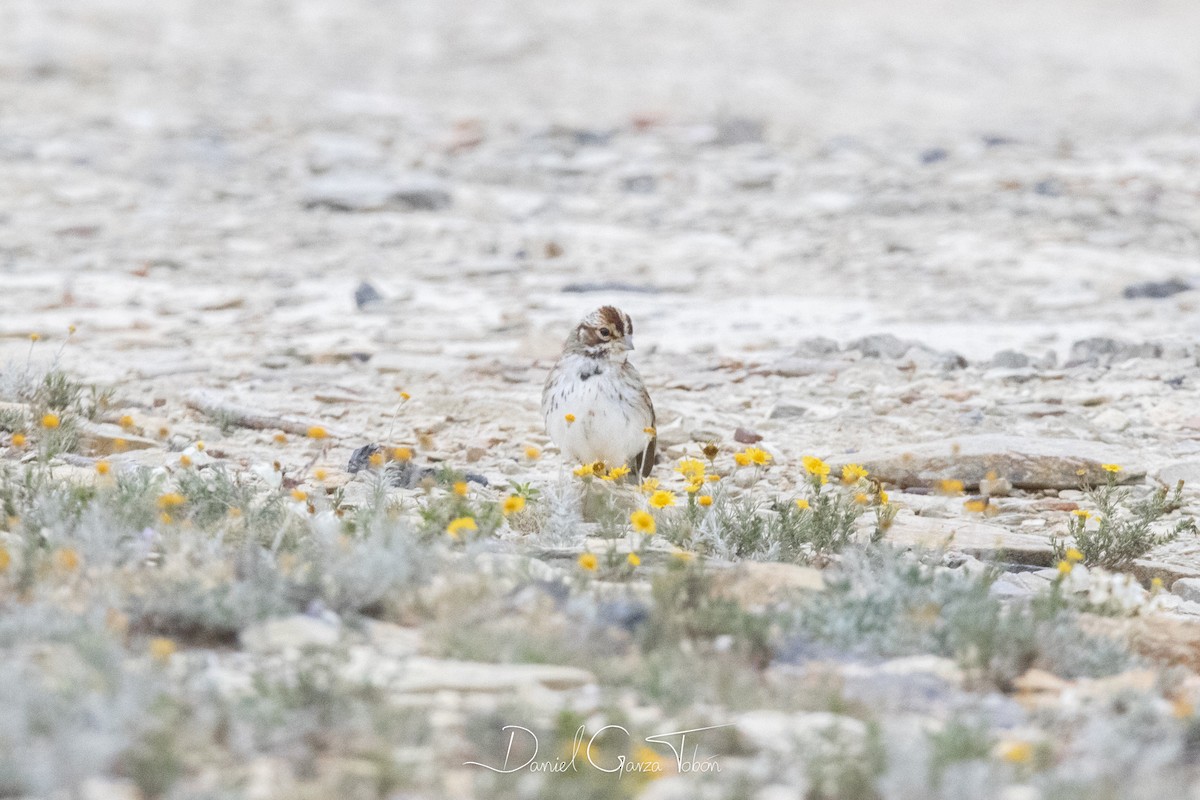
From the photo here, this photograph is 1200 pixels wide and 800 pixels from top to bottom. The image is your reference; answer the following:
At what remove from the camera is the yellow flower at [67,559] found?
12.2ft

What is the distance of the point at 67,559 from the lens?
3705 millimetres

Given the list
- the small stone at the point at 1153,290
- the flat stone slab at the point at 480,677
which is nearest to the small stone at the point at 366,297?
the small stone at the point at 1153,290

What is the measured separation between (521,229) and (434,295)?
2.33 m

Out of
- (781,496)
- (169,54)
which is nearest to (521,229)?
(781,496)

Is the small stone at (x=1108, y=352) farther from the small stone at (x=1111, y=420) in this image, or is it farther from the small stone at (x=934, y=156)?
the small stone at (x=934, y=156)

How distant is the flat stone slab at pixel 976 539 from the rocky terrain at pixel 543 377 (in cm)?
3

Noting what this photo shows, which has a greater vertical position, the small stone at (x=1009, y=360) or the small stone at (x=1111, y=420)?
the small stone at (x=1009, y=360)

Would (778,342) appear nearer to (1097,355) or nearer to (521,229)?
(1097,355)

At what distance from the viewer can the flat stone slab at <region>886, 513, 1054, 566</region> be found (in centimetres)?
563

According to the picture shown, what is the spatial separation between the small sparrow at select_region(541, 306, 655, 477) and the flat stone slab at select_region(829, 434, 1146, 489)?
3.14 ft

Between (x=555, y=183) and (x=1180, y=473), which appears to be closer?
(x=1180, y=473)

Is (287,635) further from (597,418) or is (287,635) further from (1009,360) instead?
(1009,360)

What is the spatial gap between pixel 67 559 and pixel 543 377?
511 cm

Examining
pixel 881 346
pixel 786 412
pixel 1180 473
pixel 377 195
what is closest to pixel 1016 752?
pixel 1180 473
